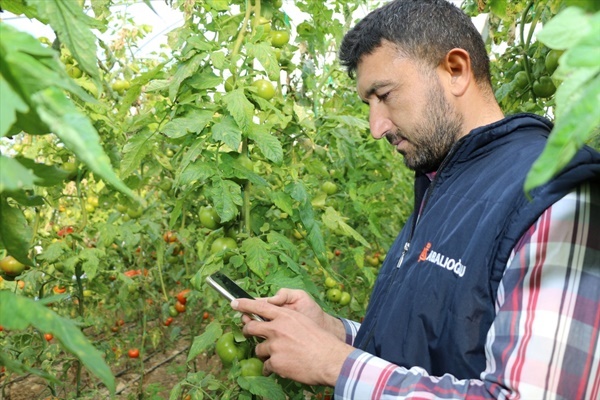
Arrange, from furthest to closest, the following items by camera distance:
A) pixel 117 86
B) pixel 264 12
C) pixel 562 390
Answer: pixel 117 86
pixel 264 12
pixel 562 390

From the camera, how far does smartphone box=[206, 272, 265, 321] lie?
144cm

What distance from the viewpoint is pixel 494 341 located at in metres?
1.01

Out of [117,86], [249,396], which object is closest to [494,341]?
[249,396]

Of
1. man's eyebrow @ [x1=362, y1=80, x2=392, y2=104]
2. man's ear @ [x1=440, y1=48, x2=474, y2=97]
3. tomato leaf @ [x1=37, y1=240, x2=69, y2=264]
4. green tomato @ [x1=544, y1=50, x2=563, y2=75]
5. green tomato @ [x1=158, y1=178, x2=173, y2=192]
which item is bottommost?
tomato leaf @ [x1=37, y1=240, x2=69, y2=264]

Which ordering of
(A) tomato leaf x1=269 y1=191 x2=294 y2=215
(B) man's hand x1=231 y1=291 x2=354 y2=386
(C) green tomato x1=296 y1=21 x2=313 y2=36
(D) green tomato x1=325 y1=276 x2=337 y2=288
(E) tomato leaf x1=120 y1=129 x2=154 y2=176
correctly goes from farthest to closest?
(D) green tomato x1=325 y1=276 x2=337 y2=288
(C) green tomato x1=296 y1=21 x2=313 y2=36
(A) tomato leaf x1=269 y1=191 x2=294 y2=215
(E) tomato leaf x1=120 y1=129 x2=154 y2=176
(B) man's hand x1=231 y1=291 x2=354 y2=386

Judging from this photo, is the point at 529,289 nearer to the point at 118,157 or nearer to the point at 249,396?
the point at 249,396

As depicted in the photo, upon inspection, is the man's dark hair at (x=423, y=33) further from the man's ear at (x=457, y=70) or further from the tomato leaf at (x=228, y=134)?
the tomato leaf at (x=228, y=134)

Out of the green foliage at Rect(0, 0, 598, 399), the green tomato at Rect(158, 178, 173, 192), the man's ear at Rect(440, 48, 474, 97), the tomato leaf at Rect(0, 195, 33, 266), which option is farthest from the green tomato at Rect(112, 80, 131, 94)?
the tomato leaf at Rect(0, 195, 33, 266)

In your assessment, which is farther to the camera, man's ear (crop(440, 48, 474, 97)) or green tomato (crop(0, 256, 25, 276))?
green tomato (crop(0, 256, 25, 276))

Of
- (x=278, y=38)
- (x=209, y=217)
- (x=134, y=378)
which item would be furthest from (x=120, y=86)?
(x=134, y=378)

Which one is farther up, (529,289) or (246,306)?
(529,289)

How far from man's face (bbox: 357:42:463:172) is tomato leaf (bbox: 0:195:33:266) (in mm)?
925

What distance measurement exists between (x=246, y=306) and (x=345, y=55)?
0.69m

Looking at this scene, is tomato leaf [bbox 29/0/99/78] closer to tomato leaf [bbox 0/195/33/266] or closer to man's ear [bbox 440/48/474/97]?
tomato leaf [bbox 0/195/33/266]
